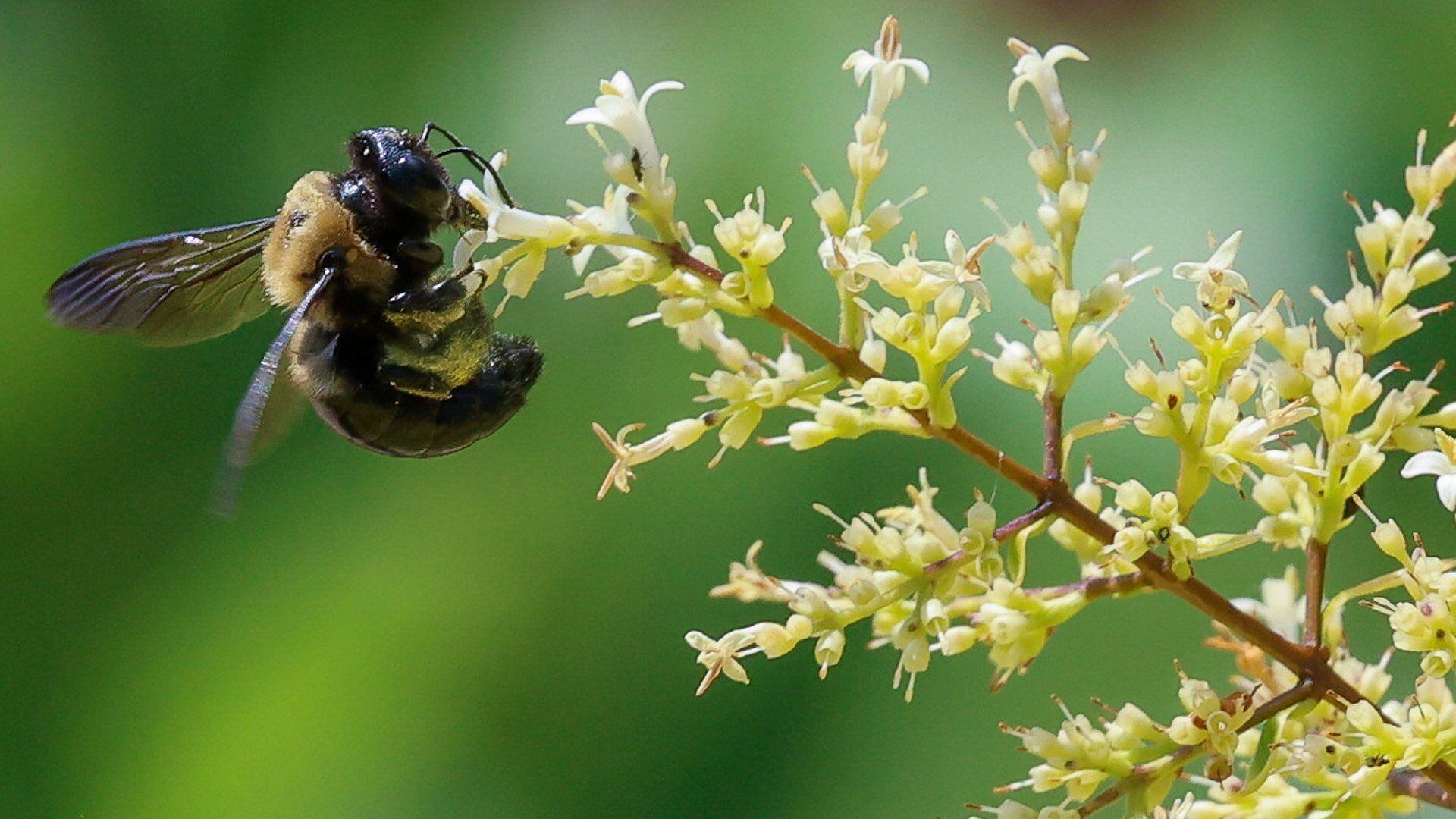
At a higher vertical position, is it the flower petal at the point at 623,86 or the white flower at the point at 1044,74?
the white flower at the point at 1044,74

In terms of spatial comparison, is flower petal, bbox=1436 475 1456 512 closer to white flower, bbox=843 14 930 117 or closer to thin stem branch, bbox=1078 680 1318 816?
thin stem branch, bbox=1078 680 1318 816

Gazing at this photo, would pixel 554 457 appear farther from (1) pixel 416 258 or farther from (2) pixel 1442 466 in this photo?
(2) pixel 1442 466

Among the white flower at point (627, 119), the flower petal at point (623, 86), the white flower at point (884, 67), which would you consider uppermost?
the white flower at point (884, 67)

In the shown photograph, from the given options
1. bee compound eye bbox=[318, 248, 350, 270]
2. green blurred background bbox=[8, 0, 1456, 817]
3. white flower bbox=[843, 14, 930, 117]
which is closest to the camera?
white flower bbox=[843, 14, 930, 117]

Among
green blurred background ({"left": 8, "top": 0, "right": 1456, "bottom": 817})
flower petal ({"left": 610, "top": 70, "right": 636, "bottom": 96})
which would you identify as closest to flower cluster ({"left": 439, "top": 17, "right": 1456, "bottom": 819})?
flower petal ({"left": 610, "top": 70, "right": 636, "bottom": 96})

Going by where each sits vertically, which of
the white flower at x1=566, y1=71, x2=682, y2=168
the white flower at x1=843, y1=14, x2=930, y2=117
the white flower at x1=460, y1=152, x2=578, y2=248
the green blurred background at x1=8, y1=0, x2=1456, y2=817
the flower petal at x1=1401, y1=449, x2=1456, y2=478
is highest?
the white flower at x1=843, y1=14, x2=930, y2=117

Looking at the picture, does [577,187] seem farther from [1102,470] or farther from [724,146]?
[1102,470]

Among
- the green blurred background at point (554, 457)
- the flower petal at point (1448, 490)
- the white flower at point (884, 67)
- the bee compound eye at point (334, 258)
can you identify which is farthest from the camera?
the green blurred background at point (554, 457)

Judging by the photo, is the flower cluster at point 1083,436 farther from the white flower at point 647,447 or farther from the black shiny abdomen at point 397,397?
the black shiny abdomen at point 397,397

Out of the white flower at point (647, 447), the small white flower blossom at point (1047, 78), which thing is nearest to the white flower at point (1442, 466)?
the small white flower blossom at point (1047, 78)
